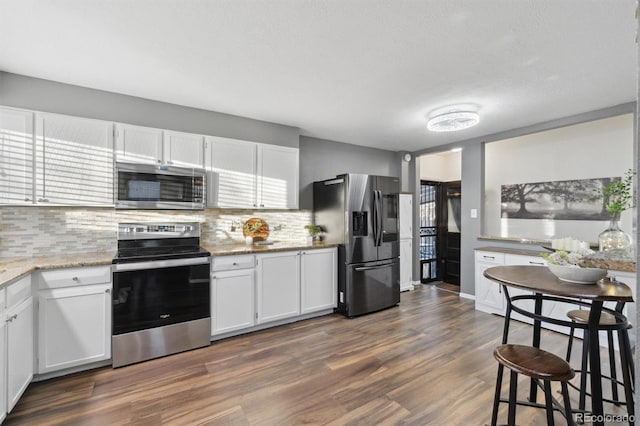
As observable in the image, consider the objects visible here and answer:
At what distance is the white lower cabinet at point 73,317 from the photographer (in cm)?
228

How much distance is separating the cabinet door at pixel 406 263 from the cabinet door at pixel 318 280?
64.9 inches

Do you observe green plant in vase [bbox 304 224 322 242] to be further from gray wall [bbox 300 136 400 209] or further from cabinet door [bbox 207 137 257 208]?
cabinet door [bbox 207 137 257 208]

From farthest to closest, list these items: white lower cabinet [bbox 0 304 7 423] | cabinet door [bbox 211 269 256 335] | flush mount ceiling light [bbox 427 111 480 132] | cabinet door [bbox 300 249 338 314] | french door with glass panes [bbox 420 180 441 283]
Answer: french door with glass panes [bbox 420 180 441 283] < cabinet door [bbox 300 249 338 314] < flush mount ceiling light [bbox 427 111 480 132] < cabinet door [bbox 211 269 256 335] < white lower cabinet [bbox 0 304 7 423]

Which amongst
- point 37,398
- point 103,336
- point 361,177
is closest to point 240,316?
point 103,336

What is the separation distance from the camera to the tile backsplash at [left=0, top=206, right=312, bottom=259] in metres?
2.65

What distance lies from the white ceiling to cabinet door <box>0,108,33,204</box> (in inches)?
17.4

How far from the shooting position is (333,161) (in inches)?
193

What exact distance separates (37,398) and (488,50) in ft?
13.8

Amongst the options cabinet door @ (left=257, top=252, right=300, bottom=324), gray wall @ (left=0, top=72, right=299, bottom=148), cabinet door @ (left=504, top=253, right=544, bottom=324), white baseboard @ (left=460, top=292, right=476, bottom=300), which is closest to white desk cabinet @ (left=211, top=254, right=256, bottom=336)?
cabinet door @ (left=257, top=252, right=300, bottom=324)

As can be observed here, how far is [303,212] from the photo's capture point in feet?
14.7

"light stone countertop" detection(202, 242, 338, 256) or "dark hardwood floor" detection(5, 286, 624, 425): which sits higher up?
"light stone countertop" detection(202, 242, 338, 256)

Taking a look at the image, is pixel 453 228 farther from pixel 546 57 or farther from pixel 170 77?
pixel 170 77

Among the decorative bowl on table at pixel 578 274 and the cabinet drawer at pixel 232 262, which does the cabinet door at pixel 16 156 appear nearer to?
the cabinet drawer at pixel 232 262

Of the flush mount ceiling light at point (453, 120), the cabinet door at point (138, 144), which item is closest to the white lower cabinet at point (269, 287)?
the cabinet door at point (138, 144)
